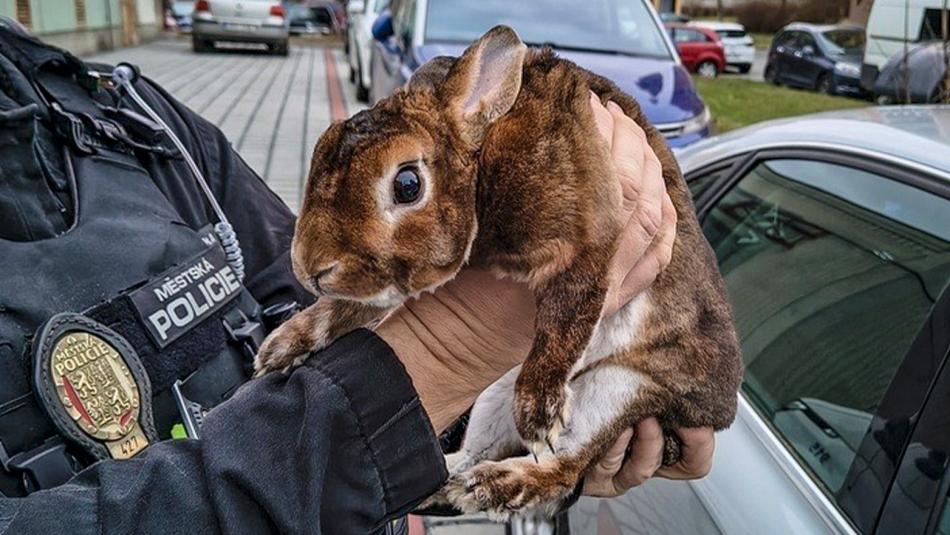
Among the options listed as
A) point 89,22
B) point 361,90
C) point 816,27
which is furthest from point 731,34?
point 89,22

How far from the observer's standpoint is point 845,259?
239cm

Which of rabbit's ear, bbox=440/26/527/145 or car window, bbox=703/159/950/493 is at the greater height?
rabbit's ear, bbox=440/26/527/145

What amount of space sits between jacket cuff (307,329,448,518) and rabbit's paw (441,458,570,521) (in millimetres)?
469

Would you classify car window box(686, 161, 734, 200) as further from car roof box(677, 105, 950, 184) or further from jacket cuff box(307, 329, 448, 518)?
jacket cuff box(307, 329, 448, 518)

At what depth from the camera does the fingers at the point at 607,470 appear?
6.03ft

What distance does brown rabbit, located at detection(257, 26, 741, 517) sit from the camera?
4.48 feet

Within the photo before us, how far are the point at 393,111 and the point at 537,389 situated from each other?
1.78 feet

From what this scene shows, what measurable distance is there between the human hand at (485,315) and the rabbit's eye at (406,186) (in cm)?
22

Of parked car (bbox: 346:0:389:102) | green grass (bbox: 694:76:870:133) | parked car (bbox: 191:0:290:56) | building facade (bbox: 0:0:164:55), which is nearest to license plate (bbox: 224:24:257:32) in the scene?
parked car (bbox: 191:0:290:56)

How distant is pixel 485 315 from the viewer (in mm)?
1530

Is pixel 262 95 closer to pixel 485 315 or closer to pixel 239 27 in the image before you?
pixel 239 27

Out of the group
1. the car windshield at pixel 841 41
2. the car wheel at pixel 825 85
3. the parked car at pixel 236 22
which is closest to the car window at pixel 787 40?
the car windshield at pixel 841 41

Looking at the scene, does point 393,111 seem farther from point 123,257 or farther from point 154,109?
point 154,109

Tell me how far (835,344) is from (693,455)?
63 cm
